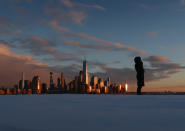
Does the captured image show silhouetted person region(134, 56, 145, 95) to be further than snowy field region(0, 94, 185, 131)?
Yes

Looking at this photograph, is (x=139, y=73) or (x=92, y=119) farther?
(x=139, y=73)

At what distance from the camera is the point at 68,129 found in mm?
6039

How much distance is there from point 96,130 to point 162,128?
2.21m

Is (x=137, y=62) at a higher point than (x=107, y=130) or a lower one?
higher

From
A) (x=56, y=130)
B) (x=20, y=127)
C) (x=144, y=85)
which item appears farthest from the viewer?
(x=144, y=85)

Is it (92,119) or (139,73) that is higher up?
(139,73)

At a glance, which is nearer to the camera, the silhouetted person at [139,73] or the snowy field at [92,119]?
the snowy field at [92,119]

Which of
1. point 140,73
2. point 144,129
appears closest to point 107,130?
point 144,129

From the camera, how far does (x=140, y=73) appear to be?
57156 mm

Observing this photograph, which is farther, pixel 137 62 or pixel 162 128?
pixel 137 62

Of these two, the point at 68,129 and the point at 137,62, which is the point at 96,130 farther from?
the point at 137,62

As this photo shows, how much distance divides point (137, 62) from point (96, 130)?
5341cm

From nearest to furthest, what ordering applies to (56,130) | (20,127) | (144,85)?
1. (56,130)
2. (20,127)
3. (144,85)

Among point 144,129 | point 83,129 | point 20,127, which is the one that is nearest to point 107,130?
point 83,129
